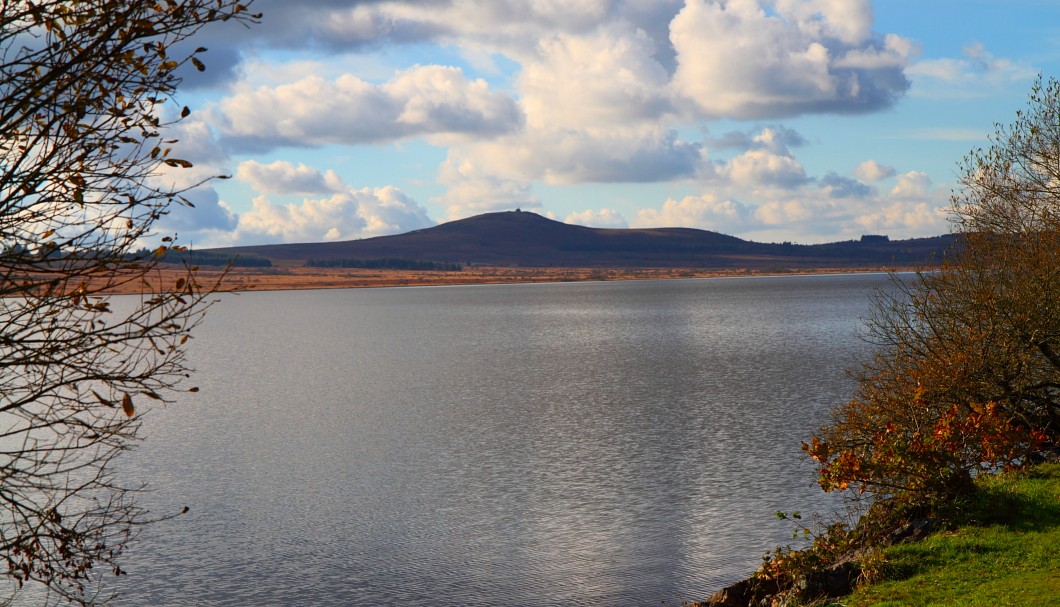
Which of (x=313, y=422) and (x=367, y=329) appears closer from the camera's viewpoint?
(x=313, y=422)

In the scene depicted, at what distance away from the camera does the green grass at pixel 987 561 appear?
1289cm

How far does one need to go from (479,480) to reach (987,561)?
17.3m

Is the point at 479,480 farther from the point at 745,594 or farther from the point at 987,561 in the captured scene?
the point at 987,561

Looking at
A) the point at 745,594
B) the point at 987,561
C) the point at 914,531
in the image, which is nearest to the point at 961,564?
the point at 987,561

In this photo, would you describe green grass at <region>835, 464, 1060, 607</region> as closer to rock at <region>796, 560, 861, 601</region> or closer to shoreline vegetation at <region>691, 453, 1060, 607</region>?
shoreline vegetation at <region>691, 453, 1060, 607</region>

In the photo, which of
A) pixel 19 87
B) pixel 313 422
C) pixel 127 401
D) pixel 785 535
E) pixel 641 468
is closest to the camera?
pixel 127 401

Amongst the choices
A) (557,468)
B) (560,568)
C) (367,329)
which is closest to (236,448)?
(557,468)

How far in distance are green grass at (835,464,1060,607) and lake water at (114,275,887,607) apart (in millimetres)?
4965

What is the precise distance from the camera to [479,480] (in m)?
28.7

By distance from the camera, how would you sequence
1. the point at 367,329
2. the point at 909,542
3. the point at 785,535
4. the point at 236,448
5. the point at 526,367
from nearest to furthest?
1. the point at 909,542
2. the point at 785,535
3. the point at 236,448
4. the point at 526,367
5. the point at 367,329

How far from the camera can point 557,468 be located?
2983 centimetres

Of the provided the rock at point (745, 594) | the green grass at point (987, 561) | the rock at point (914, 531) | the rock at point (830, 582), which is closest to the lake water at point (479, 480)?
the rock at point (745, 594)

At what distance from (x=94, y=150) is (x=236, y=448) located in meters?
27.6

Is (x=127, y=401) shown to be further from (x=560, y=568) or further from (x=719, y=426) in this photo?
(x=719, y=426)
